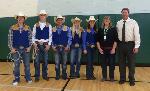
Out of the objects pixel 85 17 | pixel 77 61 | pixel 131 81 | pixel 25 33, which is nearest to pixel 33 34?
pixel 25 33

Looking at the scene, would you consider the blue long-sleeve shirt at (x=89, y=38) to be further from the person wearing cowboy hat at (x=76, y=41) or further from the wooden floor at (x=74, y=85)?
the wooden floor at (x=74, y=85)

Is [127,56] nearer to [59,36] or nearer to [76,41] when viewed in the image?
[76,41]

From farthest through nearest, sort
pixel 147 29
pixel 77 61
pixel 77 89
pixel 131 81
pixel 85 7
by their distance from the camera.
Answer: pixel 85 7, pixel 147 29, pixel 77 61, pixel 131 81, pixel 77 89

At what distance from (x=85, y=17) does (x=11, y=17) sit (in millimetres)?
2464

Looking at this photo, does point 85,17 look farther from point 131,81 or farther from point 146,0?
point 131,81

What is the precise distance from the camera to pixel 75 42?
689cm

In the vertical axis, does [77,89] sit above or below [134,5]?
below

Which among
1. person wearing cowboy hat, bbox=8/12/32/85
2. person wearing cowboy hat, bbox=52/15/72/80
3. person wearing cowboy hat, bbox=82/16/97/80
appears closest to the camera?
person wearing cowboy hat, bbox=8/12/32/85

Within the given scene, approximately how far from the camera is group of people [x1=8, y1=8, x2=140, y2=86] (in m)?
6.17

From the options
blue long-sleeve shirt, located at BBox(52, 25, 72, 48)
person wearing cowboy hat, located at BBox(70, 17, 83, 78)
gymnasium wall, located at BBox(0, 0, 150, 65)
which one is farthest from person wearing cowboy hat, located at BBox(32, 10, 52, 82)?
gymnasium wall, located at BBox(0, 0, 150, 65)

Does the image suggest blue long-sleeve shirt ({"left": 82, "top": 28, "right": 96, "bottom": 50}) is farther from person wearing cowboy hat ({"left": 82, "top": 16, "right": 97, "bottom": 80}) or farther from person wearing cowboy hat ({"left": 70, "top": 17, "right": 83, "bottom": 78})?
person wearing cowboy hat ({"left": 70, "top": 17, "right": 83, "bottom": 78})

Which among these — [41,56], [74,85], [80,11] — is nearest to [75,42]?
[41,56]

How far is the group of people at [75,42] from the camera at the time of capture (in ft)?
20.2

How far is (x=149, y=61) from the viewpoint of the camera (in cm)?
880
